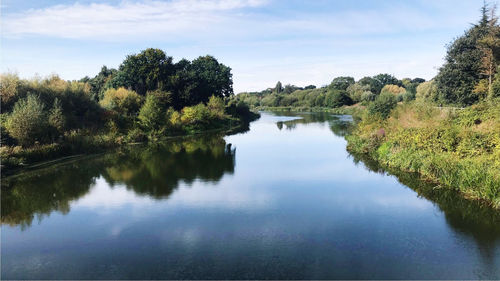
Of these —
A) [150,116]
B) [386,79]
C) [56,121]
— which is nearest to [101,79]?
[150,116]

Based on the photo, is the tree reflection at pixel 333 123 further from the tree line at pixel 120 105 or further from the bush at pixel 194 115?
the bush at pixel 194 115

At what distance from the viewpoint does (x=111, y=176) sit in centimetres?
1858

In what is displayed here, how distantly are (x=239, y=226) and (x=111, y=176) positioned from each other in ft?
33.3

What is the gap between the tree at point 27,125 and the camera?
65.6 ft

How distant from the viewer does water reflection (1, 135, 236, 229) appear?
538 inches

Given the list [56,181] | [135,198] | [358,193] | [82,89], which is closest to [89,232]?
[135,198]

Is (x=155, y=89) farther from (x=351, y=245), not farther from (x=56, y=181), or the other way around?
(x=351, y=245)

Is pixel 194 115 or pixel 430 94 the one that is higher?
pixel 430 94

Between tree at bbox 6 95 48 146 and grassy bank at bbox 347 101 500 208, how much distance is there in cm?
2052

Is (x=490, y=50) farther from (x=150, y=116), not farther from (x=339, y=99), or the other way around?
(x=339, y=99)

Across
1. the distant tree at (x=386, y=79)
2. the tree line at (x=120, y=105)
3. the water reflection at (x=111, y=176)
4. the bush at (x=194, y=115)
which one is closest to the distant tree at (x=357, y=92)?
the distant tree at (x=386, y=79)

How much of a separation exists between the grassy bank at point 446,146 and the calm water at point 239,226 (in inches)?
33.7

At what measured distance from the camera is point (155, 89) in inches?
1841

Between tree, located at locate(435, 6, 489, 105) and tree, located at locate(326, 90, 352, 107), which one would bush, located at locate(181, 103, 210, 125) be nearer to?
tree, located at locate(435, 6, 489, 105)
